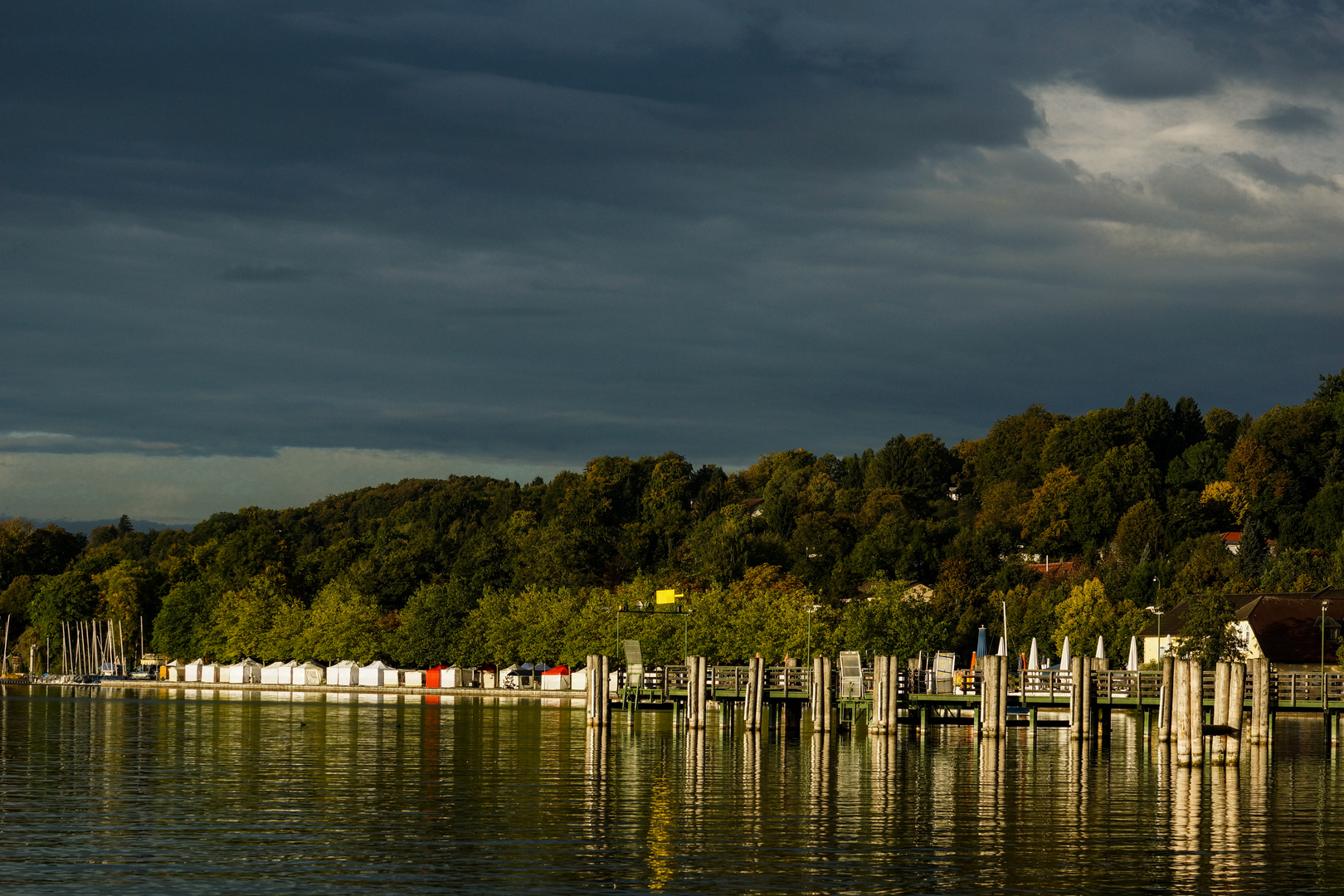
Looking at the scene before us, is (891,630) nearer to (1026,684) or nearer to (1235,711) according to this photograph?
(1026,684)

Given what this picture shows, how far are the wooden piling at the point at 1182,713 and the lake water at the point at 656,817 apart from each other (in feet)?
2.15

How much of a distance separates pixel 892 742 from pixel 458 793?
21.5 metres

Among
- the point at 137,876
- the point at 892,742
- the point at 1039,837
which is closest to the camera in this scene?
the point at 137,876

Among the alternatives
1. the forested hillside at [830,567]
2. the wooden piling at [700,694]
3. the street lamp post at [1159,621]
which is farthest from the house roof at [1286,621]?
the wooden piling at [700,694]

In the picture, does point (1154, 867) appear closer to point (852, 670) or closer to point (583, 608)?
point (852, 670)

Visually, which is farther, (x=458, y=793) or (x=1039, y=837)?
(x=458, y=793)

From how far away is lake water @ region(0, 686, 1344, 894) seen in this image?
25.8 metres

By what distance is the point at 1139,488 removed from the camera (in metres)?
171

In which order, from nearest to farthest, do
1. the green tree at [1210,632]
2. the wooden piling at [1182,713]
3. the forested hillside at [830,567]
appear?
the wooden piling at [1182,713] < the green tree at [1210,632] < the forested hillside at [830,567]

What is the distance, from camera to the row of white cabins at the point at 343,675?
5226 inches

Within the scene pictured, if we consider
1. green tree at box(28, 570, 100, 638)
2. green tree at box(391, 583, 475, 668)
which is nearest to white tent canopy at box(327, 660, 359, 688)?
green tree at box(391, 583, 475, 668)

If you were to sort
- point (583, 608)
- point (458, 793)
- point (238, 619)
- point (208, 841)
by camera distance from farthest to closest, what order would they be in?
point (238, 619), point (583, 608), point (458, 793), point (208, 841)

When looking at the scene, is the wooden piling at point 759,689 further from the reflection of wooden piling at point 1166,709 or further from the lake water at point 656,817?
the reflection of wooden piling at point 1166,709

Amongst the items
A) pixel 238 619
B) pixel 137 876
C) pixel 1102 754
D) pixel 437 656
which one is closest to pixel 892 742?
pixel 1102 754
